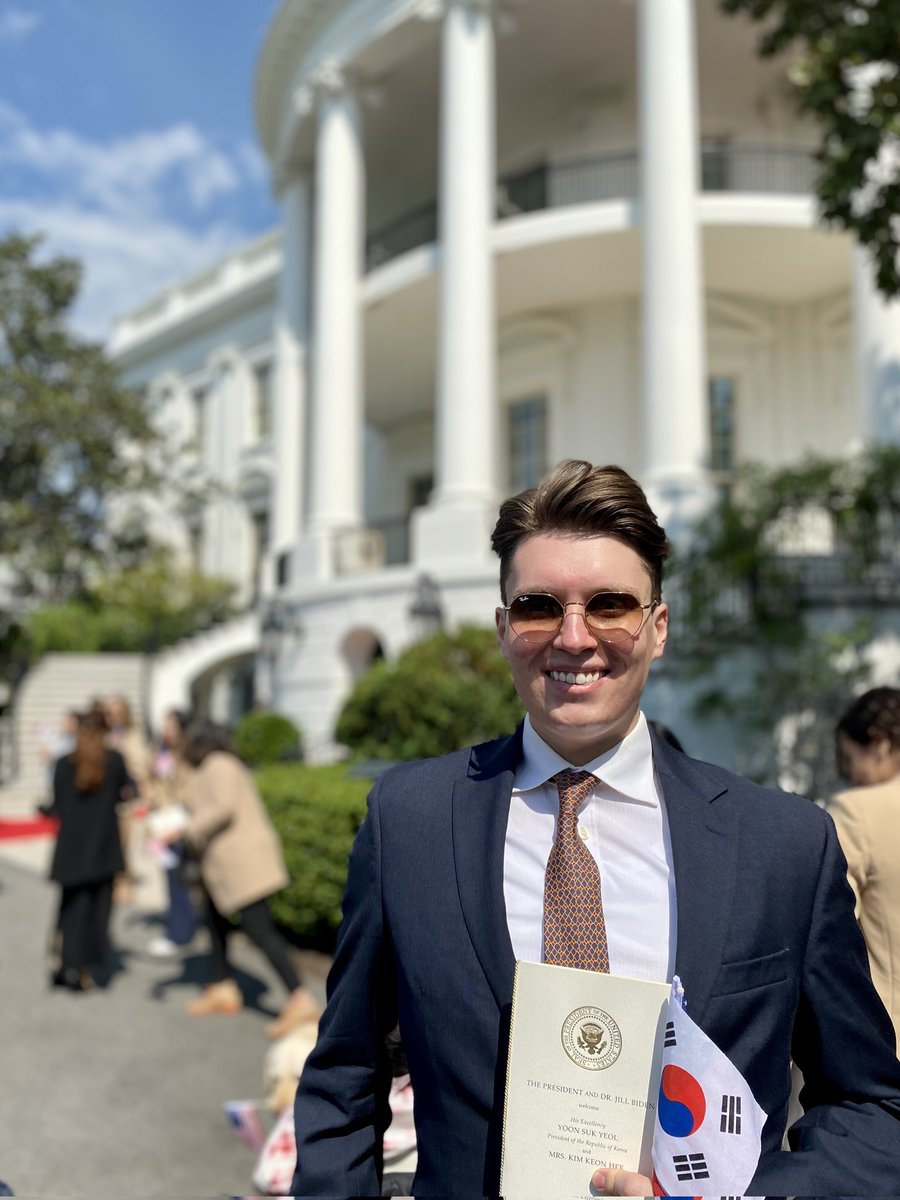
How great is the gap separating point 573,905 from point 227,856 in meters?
5.02

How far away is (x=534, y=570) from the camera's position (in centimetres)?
166

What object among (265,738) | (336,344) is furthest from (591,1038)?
(336,344)

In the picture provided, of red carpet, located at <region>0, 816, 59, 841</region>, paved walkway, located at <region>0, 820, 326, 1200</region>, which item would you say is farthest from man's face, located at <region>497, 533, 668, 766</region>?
red carpet, located at <region>0, 816, 59, 841</region>

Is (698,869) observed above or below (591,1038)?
above

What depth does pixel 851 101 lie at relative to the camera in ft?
24.7

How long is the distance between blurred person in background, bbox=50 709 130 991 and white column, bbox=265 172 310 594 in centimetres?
1210

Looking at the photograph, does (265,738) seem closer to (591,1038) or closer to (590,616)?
(590,616)

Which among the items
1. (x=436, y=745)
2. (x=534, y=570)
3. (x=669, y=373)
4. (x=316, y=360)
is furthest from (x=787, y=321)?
(x=534, y=570)

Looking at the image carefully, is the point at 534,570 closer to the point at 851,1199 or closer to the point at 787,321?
the point at 851,1199

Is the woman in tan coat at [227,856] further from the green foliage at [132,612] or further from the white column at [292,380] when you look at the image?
the green foliage at [132,612]

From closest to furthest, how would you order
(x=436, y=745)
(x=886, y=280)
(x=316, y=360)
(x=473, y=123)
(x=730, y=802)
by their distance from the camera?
(x=730, y=802), (x=886, y=280), (x=436, y=745), (x=473, y=123), (x=316, y=360)

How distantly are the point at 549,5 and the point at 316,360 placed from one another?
21.1 feet

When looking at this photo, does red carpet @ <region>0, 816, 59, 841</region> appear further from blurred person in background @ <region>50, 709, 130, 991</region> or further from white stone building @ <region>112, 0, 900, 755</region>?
blurred person in background @ <region>50, 709, 130, 991</region>

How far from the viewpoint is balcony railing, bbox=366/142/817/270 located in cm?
1670
